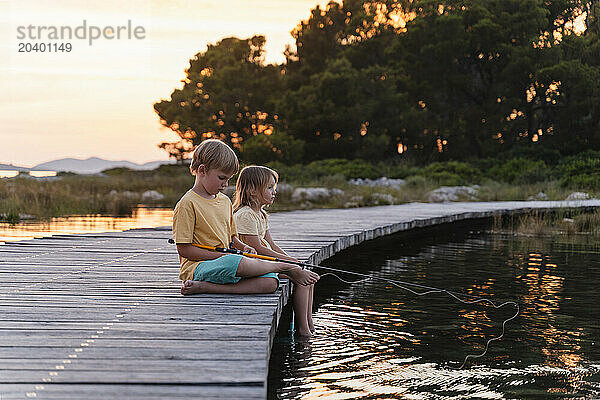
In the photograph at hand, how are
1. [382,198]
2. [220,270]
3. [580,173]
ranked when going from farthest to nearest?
[580,173], [382,198], [220,270]

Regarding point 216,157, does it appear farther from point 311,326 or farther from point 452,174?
point 452,174

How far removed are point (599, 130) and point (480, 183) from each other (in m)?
8.58

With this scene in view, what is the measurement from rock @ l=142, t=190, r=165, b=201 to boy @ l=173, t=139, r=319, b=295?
17.0 metres

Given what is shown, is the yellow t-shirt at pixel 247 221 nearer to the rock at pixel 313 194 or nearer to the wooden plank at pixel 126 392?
the wooden plank at pixel 126 392

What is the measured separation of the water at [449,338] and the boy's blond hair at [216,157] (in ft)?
4.14

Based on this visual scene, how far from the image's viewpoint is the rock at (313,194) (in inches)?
791

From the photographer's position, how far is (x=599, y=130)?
1273 inches

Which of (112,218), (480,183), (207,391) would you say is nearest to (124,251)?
(207,391)

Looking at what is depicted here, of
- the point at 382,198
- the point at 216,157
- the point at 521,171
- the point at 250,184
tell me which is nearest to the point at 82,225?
the point at 382,198

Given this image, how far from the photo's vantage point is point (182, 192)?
23.4m

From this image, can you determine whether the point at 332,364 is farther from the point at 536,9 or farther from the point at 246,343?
the point at 536,9

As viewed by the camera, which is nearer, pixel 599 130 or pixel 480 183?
pixel 480 183

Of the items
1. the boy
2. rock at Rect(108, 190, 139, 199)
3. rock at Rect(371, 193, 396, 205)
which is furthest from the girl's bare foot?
rock at Rect(108, 190, 139, 199)

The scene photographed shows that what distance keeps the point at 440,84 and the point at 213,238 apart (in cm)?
3144
